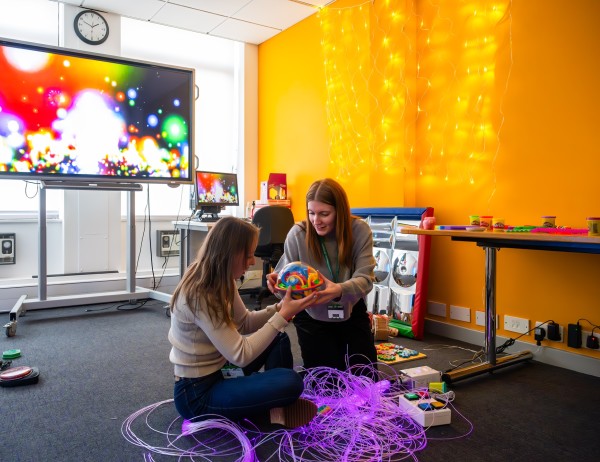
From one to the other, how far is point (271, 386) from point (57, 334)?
7.02 ft

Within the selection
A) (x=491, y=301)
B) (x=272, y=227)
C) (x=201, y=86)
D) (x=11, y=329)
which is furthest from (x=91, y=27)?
(x=491, y=301)

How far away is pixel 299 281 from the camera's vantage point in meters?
1.78

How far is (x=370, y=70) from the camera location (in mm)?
3469

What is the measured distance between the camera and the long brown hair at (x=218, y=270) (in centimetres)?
159

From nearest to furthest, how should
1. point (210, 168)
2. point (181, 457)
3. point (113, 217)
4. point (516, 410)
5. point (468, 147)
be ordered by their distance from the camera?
point (181, 457) → point (516, 410) → point (468, 147) → point (113, 217) → point (210, 168)

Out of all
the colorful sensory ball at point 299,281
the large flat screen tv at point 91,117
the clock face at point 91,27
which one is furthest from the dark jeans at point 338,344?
the clock face at point 91,27

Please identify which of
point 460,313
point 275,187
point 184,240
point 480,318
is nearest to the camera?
point 480,318

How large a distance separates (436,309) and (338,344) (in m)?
1.36

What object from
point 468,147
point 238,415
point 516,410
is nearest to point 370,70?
point 468,147

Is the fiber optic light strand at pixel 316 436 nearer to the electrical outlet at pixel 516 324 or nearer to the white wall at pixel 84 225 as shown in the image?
the electrical outlet at pixel 516 324

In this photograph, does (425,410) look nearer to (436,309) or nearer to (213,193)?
(436,309)

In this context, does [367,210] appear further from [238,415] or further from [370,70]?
[238,415]

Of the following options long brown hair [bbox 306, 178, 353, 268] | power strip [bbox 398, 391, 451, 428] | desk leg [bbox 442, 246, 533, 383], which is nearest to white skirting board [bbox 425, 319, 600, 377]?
desk leg [bbox 442, 246, 533, 383]

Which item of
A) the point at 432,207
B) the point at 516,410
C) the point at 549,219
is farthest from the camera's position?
the point at 432,207
